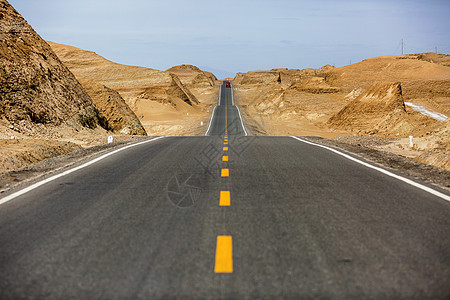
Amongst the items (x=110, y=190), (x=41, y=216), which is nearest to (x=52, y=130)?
(x=110, y=190)

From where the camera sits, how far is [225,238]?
461 centimetres

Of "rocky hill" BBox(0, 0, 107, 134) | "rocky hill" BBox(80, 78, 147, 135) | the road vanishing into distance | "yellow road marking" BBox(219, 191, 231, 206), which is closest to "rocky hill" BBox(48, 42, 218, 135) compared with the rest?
"rocky hill" BBox(80, 78, 147, 135)

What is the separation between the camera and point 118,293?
10.9 ft

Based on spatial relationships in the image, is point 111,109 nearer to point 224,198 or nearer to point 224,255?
point 224,198

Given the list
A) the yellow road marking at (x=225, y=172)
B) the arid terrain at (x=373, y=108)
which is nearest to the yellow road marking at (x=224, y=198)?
the yellow road marking at (x=225, y=172)

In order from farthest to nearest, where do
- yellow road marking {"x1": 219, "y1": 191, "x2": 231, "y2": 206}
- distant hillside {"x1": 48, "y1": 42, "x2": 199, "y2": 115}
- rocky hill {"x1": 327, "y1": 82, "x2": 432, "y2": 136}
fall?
distant hillside {"x1": 48, "y1": 42, "x2": 199, "y2": 115} → rocky hill {"x1": 327, "y1": 82, "x2": 432, "y2": 136} → yellow road marking {"x1": 219, "y1": 191, "x2": 231, "y2": 206}

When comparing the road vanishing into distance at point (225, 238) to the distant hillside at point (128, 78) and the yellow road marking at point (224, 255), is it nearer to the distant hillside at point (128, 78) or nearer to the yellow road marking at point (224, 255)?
the yellow road marking at point (224, 255)

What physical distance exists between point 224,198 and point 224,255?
8.04 ft

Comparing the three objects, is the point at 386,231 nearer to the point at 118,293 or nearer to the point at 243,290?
the point at 243,290

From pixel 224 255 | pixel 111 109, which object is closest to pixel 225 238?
pixel 224 255

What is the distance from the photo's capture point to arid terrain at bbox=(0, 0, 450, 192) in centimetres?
1888

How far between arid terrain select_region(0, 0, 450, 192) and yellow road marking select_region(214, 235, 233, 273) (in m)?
8.97

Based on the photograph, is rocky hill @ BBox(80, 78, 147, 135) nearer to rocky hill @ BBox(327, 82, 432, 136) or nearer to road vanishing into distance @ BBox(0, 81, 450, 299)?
rocky hill @ BBox(327, 82, 432, 136)

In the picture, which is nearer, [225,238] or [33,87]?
[225,238]
